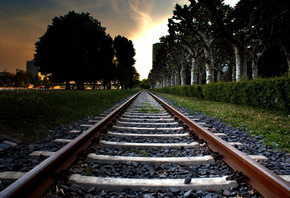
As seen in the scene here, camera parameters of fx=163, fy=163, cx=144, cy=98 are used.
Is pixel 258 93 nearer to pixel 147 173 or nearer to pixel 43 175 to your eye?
pixel 147 173

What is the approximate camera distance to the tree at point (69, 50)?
2184cm

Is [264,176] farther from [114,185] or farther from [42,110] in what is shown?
[42,110]

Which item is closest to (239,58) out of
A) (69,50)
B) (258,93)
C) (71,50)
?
(258,93)

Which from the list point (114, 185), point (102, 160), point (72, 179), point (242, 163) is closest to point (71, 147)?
point (102, 160)

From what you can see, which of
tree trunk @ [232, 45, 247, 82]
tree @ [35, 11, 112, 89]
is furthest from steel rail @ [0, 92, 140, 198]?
tree @ [35, 11, 112, 89]

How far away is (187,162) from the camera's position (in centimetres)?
224

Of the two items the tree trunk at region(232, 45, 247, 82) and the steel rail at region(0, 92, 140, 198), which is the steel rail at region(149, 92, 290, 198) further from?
the tree trunk at region(232, 45, 247, 82)

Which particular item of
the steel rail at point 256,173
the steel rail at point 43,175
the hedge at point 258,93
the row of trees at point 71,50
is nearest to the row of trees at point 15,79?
the row of trees at point 71,50

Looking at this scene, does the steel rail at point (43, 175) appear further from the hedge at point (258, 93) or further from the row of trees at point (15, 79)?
the row of trees at point (15, 79)

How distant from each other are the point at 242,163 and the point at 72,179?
194cm

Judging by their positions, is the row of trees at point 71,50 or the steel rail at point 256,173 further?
the row of trees at point 71,50

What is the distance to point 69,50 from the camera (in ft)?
70.9

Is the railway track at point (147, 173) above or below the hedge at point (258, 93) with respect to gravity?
below

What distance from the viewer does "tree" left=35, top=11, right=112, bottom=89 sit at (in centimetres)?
2184
